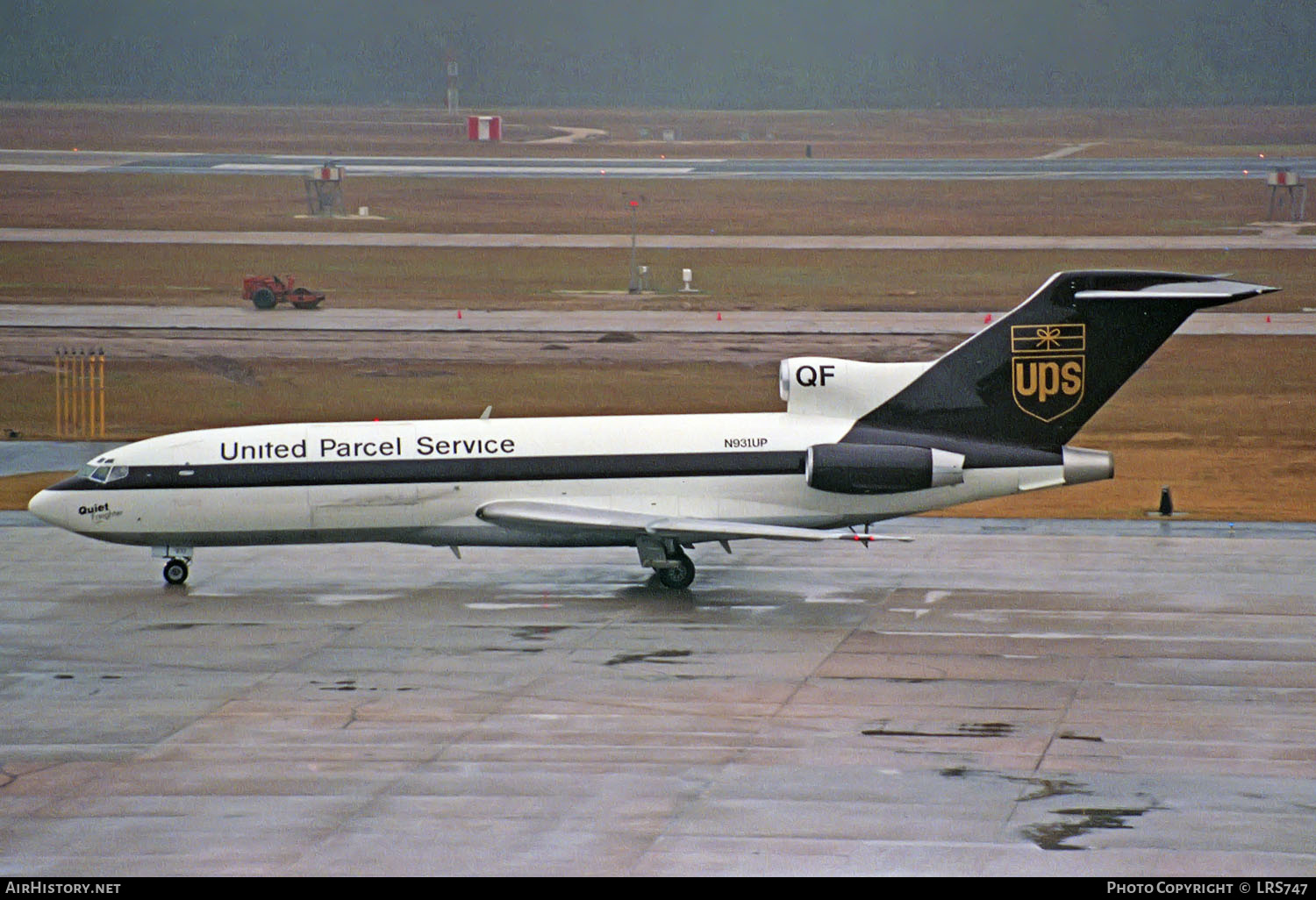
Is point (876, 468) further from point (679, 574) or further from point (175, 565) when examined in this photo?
point (175, 565)

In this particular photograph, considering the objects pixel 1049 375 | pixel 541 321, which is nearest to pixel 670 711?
pixel 1049 375

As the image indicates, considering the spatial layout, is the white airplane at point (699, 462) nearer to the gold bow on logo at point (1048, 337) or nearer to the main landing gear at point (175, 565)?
the gold bow on logo at point (1048, 337)

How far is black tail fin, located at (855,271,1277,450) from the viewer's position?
31.8 m

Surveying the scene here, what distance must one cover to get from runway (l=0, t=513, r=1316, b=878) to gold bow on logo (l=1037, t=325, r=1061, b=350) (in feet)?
15.1

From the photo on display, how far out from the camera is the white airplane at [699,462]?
3186 cm

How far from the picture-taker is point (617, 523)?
3123cm

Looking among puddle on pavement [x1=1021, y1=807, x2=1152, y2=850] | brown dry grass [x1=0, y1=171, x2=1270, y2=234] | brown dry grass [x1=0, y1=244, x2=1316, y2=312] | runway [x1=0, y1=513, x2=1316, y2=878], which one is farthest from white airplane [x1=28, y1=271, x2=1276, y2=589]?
brown dry grass [x1=0, y1=171, x2=1270, y2=234]

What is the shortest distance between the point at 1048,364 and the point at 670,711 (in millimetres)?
12115

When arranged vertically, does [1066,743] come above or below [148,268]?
below

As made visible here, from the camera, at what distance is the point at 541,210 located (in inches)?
4318

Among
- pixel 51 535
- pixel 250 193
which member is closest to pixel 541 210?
pixel 250 193

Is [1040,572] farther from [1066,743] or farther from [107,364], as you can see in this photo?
[107,364]

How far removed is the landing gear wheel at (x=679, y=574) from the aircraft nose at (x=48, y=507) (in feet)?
38.5

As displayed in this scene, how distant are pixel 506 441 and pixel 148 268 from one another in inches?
2243
